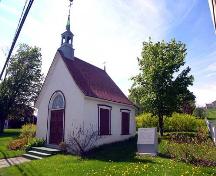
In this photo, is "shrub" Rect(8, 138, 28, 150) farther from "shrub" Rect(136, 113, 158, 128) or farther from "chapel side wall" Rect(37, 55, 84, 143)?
"shrub" Rect(136, 113, 158, 128)

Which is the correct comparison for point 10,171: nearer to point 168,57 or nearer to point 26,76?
point 168,57

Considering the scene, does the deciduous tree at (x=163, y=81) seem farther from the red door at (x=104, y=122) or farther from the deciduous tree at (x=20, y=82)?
the deciduous tree at (x=20, y=82)

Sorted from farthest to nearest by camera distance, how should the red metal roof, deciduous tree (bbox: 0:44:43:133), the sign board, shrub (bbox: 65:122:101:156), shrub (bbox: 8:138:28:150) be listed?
1. deciduous tree (bbox: 0:44:43:133)
2. shrub (bbox: 8:138:28:150)
3. the red metal roof
4. shrub (bbox: 65:122:101:156)
5. the sign board

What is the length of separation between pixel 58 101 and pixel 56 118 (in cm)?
→ 137

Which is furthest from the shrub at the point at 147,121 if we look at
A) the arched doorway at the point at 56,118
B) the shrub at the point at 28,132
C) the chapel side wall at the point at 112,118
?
the arched doorway at the point at 56,118

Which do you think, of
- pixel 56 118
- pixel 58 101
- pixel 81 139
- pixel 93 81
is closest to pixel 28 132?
pixel 56 118

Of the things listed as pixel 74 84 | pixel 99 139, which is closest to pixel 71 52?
pixel 74 84

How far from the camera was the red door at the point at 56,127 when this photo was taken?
68.3 feet

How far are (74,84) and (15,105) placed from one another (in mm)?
22776

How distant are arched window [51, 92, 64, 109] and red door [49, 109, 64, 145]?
0.40m

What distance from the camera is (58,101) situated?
2184 centimetres

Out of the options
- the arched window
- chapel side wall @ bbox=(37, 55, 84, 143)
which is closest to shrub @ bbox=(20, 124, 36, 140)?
chapel side wall @ bbox=(37, 55, 84, 143)

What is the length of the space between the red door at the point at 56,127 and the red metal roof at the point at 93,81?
9.01ft

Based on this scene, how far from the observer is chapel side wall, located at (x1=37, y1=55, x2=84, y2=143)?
1991cm
